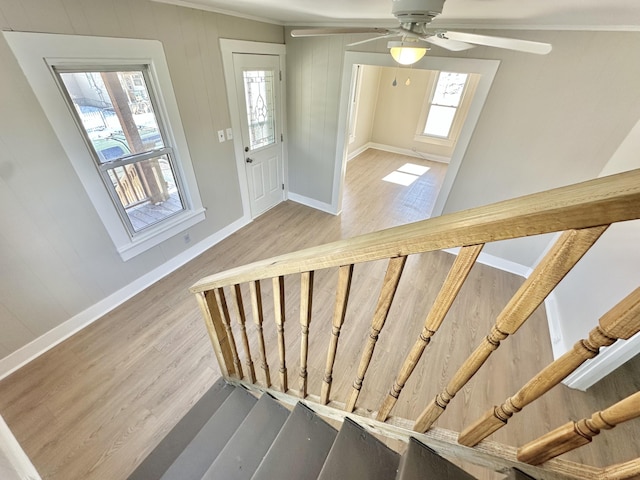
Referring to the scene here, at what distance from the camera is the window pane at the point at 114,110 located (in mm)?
1852

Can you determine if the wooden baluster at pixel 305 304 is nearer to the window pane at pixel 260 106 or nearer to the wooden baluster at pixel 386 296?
the wooden baluster at pixel 386 296

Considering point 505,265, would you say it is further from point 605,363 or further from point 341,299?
point 341,299

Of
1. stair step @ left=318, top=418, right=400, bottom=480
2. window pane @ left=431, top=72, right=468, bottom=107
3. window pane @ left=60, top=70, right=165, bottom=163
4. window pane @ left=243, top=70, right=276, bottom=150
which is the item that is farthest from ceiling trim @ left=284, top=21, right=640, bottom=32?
window pane @ left=431, top=72, right=468, bottom=107

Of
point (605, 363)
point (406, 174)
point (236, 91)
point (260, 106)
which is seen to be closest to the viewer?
point (605, 363)

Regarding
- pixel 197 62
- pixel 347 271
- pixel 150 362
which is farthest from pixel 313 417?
pixel 197 62

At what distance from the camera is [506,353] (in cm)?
212

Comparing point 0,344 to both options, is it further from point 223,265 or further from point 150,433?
point 223,265

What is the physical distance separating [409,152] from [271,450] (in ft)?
20.7

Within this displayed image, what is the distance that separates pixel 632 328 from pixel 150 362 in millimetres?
2539

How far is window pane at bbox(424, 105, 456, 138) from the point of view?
5.51 m

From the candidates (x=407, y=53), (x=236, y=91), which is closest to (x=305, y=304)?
(x=407, y=53)

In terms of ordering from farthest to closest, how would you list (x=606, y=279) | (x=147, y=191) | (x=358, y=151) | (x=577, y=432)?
(x=358, y=151) < (x=147, y=191) < (x=606, y=279) < (x=577, y=432)

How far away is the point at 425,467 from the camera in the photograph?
31.4 inches

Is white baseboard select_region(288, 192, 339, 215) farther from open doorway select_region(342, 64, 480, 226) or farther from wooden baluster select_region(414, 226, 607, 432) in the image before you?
wooden baluster select_region(414, 226, 607, 432)
